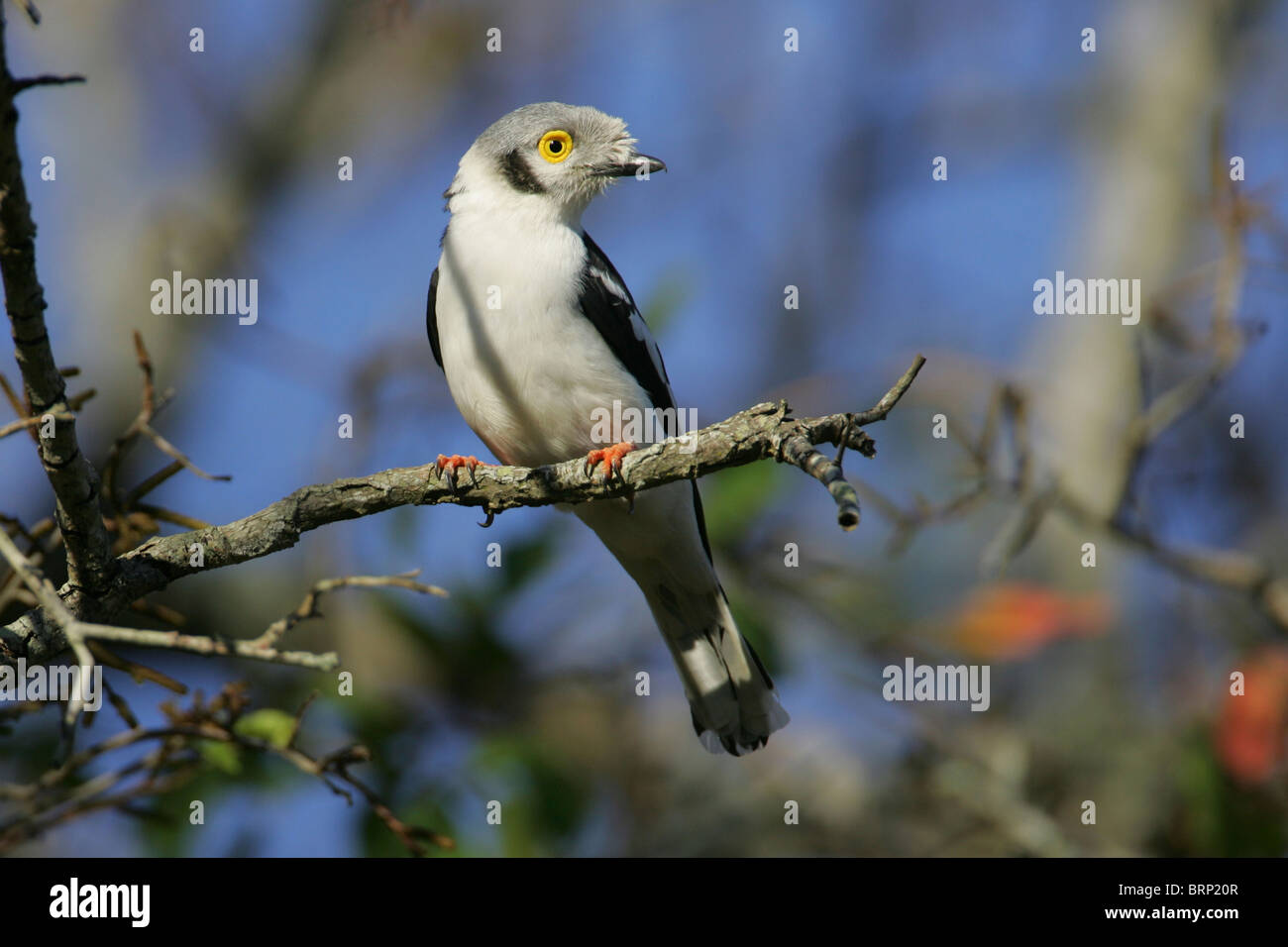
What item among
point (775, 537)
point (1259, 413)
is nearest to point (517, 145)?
point (775, 537)

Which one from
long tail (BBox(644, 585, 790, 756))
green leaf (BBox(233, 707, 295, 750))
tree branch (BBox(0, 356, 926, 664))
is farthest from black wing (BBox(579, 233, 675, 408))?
green leaf (BBox(233, 707, 295, 750))

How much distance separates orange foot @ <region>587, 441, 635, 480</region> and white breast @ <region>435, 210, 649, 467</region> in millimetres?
708

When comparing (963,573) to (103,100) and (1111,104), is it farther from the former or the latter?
(103,100)

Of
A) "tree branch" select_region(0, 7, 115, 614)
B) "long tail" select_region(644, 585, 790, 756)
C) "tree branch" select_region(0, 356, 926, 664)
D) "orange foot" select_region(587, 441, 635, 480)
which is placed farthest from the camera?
"long tail" select_region(644, 585, 790, 756)

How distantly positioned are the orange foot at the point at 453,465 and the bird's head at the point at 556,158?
174 centimetres

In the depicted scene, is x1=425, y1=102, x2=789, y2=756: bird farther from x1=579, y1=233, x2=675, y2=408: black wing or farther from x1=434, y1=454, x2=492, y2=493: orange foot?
x1=434, y1=454, x2=492, y2=493: orange foot

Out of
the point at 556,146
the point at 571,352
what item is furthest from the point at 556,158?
the point at 571,352

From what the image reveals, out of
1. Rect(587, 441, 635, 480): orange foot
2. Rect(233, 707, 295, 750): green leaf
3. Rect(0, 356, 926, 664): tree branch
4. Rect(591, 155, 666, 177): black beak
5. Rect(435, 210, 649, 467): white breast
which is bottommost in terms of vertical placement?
Rect(233, 707, 295, 750): green leaf

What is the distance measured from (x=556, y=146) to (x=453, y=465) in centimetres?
217

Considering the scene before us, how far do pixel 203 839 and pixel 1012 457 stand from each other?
14.1 feet

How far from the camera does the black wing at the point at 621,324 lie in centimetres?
509

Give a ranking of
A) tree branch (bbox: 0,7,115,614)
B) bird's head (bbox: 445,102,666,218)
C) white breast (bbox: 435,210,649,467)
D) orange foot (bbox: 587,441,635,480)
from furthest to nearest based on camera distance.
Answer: bird's head (bbox: 445,102,666,218), white breast (bbox: 435,210,649,467), orange foot (bbox: 587,441,635,480), tree branch (bbox: 0,7,115,614)

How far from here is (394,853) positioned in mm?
5219

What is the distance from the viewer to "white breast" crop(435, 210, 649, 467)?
4.83 meters
